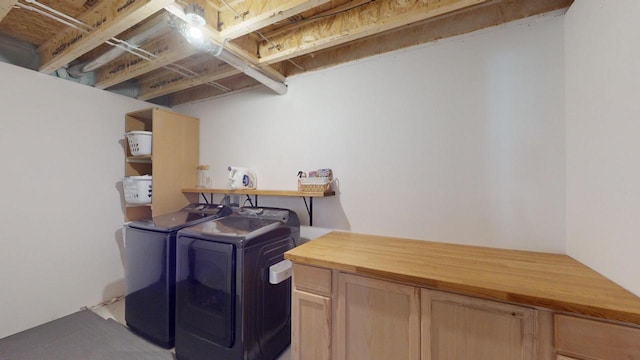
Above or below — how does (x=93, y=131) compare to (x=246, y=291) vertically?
above

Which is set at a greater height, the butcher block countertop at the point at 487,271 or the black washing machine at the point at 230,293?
the butcher block countertop at the point at 487,271

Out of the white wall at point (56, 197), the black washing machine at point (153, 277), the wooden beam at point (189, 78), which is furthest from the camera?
the wooden beam at point (189, 78)

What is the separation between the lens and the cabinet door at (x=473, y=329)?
94 centimetres

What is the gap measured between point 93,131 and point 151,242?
1.46 m

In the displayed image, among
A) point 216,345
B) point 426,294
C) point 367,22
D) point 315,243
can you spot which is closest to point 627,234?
point 426,294

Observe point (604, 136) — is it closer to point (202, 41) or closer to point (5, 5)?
point (202, 41)

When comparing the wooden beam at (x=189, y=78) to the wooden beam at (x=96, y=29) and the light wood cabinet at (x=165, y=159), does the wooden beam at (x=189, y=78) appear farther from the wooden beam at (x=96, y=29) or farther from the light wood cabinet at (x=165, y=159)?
the wooden beam at (x=96, y=29)

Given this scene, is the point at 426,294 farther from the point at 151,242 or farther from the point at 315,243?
the point at 151,242

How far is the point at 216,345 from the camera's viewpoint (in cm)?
156

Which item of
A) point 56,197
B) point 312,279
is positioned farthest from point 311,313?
point 56,197

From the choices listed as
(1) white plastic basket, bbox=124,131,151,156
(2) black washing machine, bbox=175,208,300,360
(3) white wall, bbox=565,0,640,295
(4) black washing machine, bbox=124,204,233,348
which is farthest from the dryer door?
(3) white wall, bbox=565,0,640,295

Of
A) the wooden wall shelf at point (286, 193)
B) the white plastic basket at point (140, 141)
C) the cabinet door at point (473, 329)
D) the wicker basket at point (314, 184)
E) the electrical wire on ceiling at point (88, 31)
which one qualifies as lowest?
the cabinet door at point (473, 329)

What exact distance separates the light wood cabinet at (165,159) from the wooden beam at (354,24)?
52.3 inches

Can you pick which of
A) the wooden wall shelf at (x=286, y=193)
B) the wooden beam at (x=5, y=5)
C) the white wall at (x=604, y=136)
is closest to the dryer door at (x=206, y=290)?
the wooden wall shelf at (x=286, y=193)
